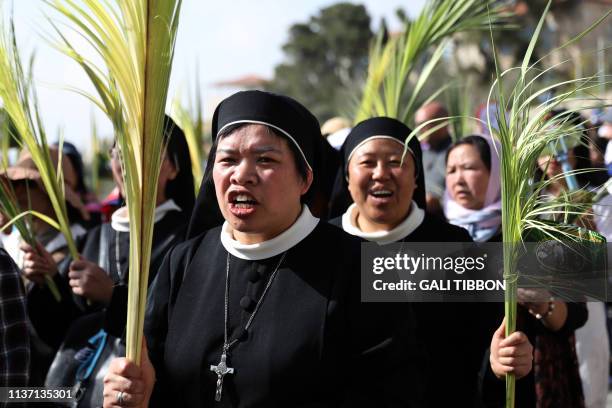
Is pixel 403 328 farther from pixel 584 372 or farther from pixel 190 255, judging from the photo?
pixel 584 372

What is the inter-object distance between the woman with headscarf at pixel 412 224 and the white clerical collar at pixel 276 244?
89cm

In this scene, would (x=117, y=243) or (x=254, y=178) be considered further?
(x=117, y=243)

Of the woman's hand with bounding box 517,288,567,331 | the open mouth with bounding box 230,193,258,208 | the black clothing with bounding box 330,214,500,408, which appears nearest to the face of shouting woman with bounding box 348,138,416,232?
the black clothing with bounding box 330,214,500,408

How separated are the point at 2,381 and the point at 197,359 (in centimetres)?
96

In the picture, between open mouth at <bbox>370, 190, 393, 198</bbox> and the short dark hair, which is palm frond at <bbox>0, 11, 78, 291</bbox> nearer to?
open mouth at <bbox>370, 190, 393, 198</bbox>

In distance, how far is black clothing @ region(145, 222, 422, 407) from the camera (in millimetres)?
2805

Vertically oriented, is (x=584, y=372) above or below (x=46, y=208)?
below

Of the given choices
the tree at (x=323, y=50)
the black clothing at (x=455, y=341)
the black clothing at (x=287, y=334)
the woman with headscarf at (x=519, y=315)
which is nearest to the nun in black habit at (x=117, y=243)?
the black clothing at (x=287, y=334)

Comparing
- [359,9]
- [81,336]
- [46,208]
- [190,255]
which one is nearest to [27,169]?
[46,208]

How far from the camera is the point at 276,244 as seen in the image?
3.02m

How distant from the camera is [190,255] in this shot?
3.18 metres

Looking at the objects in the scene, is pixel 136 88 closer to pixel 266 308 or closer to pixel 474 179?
pixel 266 308

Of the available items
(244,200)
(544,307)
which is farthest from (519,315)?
(244,200)

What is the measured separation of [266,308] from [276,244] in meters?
0.22
